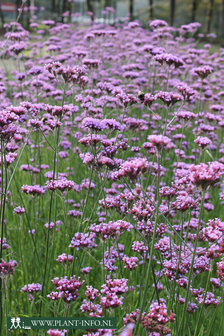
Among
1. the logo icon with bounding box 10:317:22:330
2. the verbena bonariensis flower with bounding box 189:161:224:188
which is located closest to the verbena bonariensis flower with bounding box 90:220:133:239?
the verbena bonariensis flower with bounding box 189:161:224:188

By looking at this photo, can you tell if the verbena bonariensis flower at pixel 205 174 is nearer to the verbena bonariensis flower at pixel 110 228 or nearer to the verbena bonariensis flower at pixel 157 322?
the verbena bonariensis flower at pixel 157 322

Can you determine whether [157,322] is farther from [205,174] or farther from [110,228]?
[110,228]

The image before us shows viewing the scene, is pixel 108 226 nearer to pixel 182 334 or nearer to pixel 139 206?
pixel 139 206

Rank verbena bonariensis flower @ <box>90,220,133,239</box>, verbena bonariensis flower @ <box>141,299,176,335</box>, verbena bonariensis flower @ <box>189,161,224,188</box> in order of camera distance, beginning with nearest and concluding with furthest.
A: verbena bonariensis flower @ <box>141,299,176,335</box>
verbena bonariensis flower @ <box>189,161,224,188</box>
verbena bonariensis flower @ <box>90,220,133,239</box>

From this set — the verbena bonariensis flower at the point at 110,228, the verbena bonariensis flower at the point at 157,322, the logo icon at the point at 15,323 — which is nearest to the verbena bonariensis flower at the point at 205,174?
the verbena bonariensis flower at the point at 157,322

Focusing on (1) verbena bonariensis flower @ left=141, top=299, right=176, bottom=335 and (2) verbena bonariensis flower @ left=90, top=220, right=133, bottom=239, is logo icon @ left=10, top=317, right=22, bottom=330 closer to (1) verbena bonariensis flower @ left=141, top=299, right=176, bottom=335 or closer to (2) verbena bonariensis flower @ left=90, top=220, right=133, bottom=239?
(1) verbena bonariensis flower @ left=141, top=299, right=176, bottom=335

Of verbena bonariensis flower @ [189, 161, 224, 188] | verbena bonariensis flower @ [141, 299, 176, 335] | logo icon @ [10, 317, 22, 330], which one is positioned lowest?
logo icon @ [10, 317, 22, 330]

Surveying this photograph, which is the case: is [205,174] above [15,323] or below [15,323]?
above

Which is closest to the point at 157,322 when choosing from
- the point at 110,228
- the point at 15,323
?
the point at 15,323

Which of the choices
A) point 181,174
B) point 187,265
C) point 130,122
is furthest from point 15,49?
point 187,265

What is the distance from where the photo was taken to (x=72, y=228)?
142 inches

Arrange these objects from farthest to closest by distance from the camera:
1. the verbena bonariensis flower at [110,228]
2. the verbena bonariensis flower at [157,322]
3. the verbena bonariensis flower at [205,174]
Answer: the verbena bonariensis flower at [110,228] → the verbena bonariensis flower at [205,174] → the verbena bonariensis flower at [157,322]

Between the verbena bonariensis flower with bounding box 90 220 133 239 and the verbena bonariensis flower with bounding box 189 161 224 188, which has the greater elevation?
the verbena bonariensis flower with bounding box 189 161 224 188

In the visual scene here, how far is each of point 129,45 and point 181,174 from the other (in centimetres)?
585
